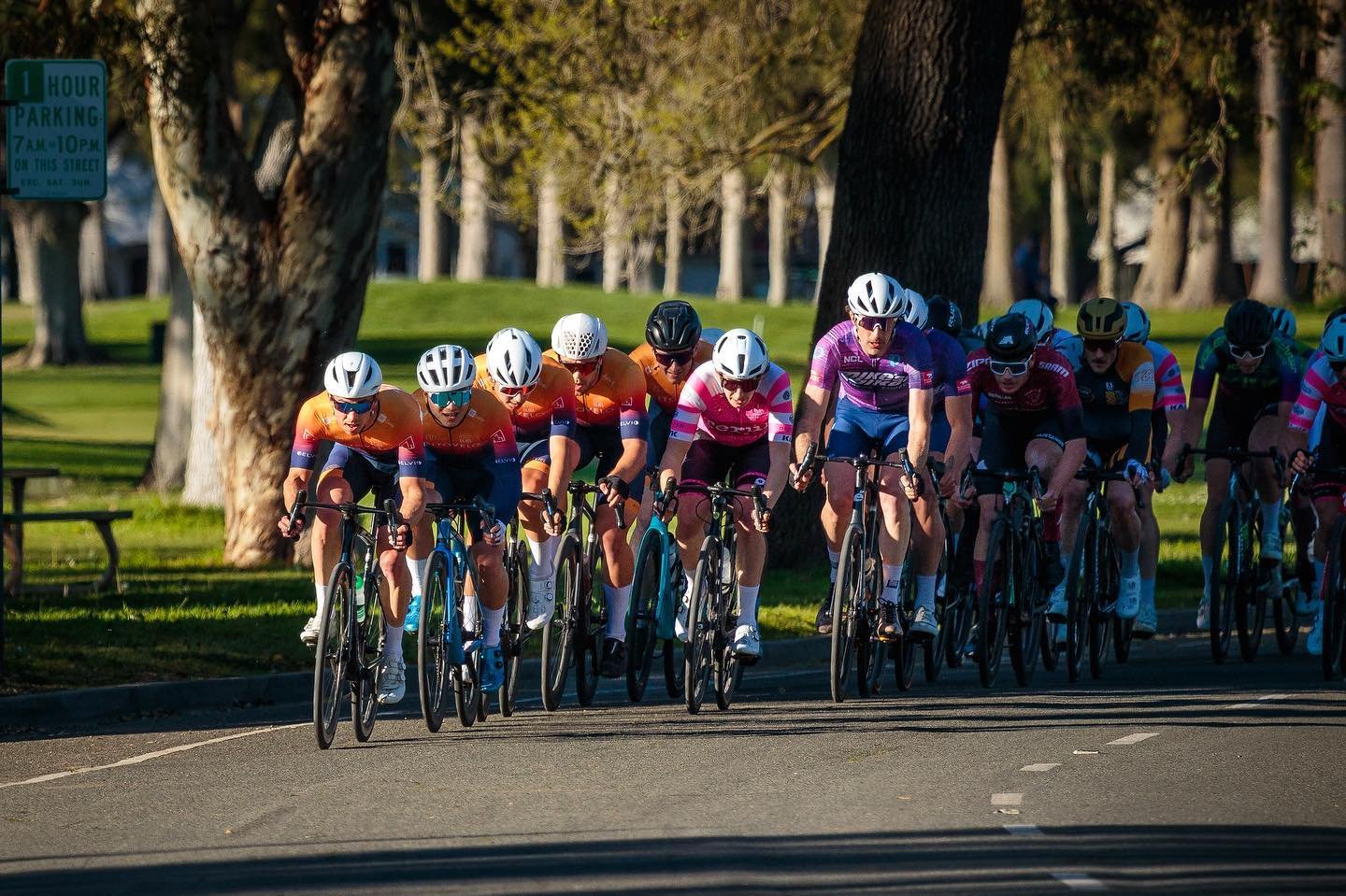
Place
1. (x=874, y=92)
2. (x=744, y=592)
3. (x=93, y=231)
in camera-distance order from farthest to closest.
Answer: (x=93, y=231)
(x=874, y=92)
(x=744, y=592)

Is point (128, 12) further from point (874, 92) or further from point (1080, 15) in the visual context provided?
point (1080, 15)

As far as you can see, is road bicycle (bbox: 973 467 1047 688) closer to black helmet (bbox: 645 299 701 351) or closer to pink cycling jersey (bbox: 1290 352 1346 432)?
pink cycling jersey (bbox: 1290 352 1346 432)

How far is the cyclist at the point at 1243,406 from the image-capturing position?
13500 mm

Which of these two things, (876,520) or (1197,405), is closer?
(876,520)

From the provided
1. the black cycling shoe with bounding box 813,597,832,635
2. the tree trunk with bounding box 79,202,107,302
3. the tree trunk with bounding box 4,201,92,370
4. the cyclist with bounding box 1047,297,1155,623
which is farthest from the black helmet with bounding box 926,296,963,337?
the tree trunk with bounding box 79,202,107,302

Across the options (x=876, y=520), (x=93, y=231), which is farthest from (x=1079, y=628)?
(x=93, y=231)

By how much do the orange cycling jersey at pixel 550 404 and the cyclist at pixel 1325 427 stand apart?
14.1ft

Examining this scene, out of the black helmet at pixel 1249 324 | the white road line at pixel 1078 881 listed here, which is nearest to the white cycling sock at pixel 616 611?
the white road line at pixel 1078 881

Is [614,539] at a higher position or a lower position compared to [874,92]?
lower

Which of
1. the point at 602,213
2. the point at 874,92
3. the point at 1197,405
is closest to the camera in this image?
the point at 1197,405

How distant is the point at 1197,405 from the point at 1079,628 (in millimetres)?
2180

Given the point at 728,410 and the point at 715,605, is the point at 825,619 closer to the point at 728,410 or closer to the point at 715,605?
A: the point at 715,605

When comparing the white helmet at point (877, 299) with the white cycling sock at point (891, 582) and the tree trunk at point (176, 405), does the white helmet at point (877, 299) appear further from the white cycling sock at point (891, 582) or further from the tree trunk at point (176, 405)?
the tree trunk at point (176, 405)

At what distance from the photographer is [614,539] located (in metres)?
11.3
